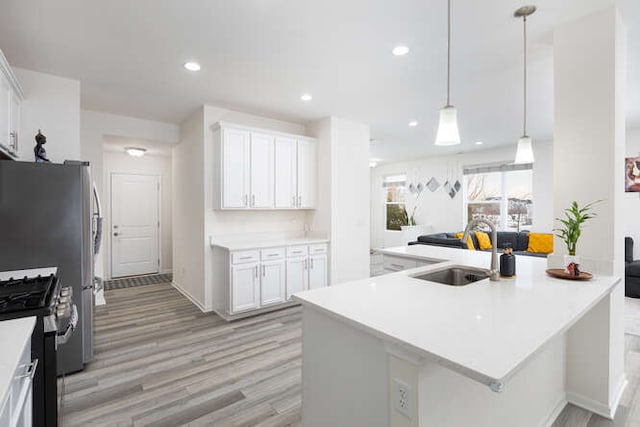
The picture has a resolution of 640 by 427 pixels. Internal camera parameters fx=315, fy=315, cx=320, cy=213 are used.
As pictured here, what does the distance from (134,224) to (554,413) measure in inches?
268

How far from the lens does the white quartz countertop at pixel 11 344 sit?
929mm

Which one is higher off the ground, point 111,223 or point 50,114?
point 50,114

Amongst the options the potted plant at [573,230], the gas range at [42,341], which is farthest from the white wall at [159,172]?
the potted plant at [573,230]

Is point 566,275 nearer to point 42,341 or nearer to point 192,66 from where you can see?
point 42,341

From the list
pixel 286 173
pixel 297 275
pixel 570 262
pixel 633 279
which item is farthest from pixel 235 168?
pixel 633 279

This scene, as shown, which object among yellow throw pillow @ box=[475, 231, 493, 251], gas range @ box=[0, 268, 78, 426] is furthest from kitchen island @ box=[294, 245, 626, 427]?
yellow throw pillow @ box=[475, 231, 493, 251]

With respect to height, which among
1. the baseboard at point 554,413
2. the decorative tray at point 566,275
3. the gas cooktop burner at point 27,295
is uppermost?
the decorative tray at point 566,275

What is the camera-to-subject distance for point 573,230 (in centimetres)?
Result: 199

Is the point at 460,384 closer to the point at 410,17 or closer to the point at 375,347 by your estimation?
the point at 375,347

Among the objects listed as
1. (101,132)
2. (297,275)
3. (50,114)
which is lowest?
(297,275)

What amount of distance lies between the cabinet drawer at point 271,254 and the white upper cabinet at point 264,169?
646 millimetres

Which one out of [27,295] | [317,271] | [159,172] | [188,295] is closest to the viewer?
[27,295]

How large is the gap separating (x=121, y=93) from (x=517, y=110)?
496 cm

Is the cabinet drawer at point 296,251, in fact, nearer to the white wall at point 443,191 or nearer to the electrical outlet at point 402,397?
the electrical outlet at point 402,397
